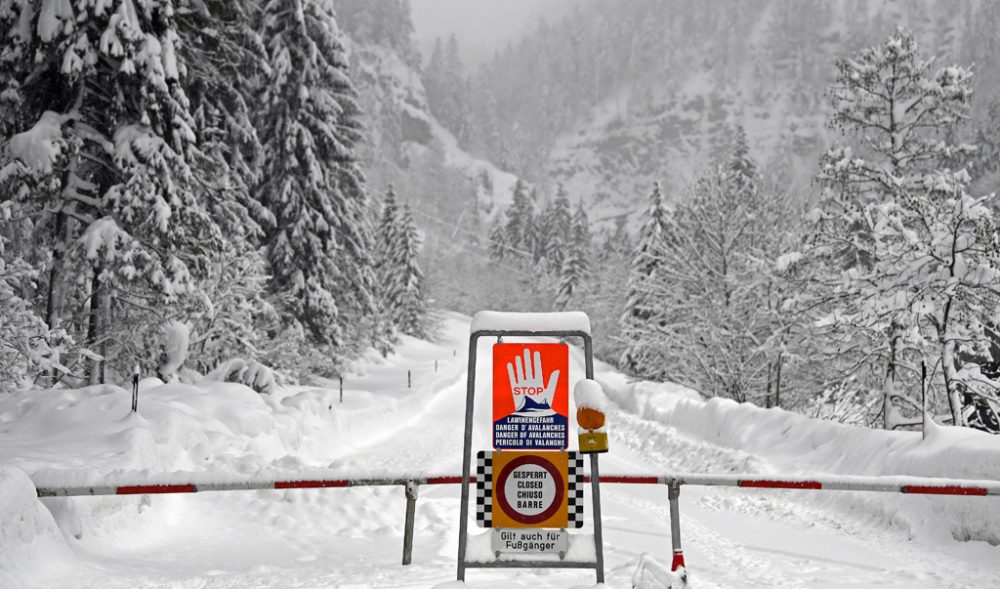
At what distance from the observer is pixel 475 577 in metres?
5.57

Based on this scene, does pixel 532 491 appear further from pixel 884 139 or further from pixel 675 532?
pixel 884 139

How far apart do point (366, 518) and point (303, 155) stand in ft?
62.1

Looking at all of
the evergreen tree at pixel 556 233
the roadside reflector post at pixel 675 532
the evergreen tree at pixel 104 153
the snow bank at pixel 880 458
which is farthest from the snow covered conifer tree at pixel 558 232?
the roadside reflector post at pixel 675 532

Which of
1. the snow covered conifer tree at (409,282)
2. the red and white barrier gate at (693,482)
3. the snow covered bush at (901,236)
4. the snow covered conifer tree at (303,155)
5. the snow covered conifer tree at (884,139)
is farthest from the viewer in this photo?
the snow covered conifer tree at (409,282)

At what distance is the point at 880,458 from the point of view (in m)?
8.04

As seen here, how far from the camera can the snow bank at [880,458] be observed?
631 centimetres

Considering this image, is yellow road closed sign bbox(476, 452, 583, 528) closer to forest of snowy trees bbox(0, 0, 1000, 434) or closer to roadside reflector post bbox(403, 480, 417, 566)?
roadside reflector post bbox(403, 480, 417, 566)

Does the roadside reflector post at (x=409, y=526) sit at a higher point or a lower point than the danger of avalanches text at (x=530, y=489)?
lower

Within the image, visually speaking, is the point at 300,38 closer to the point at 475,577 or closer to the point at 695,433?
the point at 695,433

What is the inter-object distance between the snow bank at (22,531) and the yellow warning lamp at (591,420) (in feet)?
13.8

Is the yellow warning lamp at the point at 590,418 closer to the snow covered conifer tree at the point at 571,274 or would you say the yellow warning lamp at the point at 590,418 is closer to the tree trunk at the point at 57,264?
the tree trunk at the point at 57,264

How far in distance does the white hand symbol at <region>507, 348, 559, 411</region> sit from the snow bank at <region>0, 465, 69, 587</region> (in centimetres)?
385

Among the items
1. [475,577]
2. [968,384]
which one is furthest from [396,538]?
[968,384]

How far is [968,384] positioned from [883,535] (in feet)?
15.4
